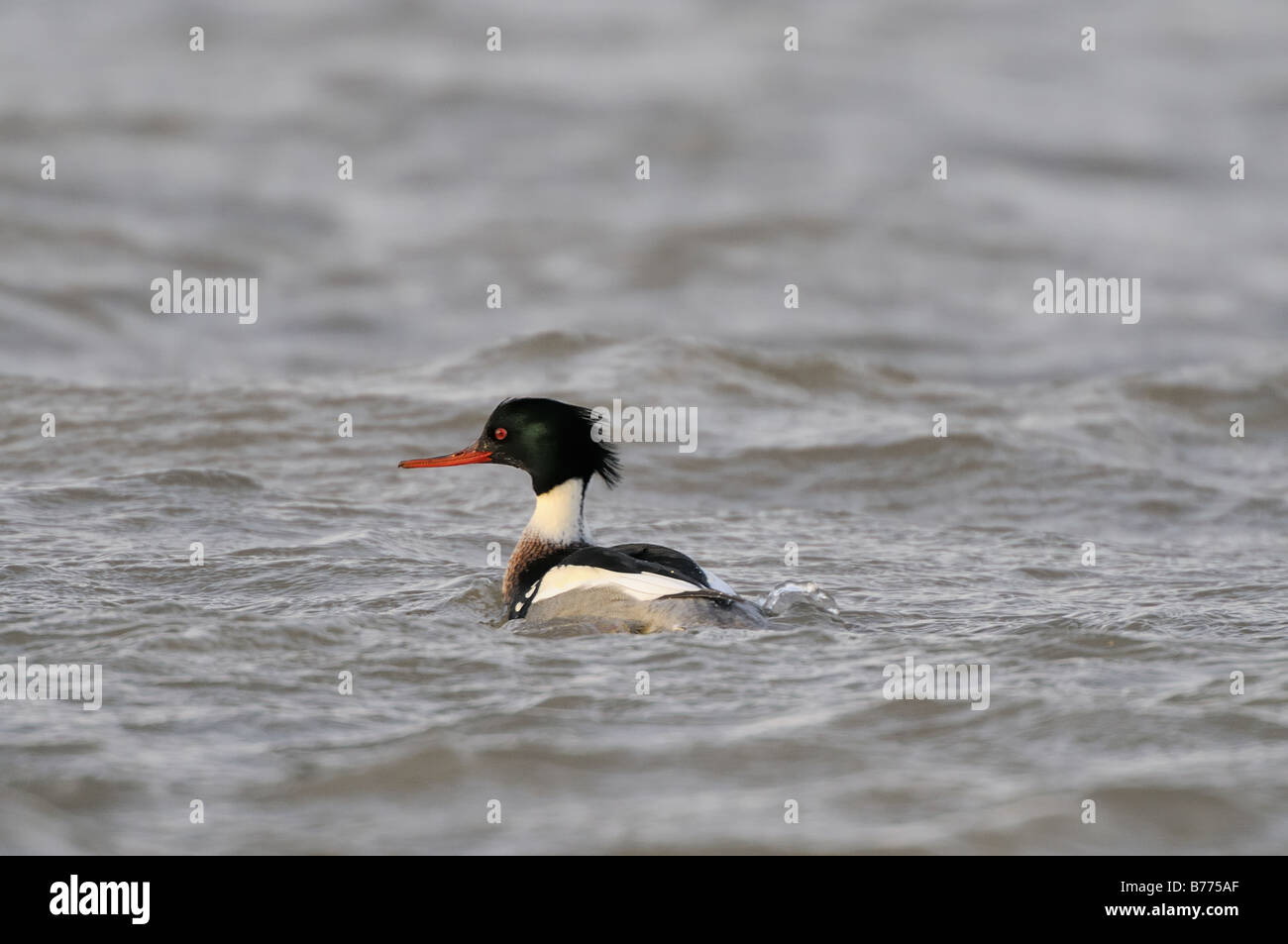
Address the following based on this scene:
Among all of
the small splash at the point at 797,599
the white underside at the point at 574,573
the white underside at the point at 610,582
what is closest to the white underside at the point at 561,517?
the white underside at the point at 574,573

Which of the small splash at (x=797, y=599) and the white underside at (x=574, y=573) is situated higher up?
the white underside at (x=574, y=573)

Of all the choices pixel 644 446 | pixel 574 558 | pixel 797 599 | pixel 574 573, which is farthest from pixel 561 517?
pixel 644 446

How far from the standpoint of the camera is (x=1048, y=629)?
7.31 m

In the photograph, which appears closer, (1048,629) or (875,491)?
(1048,629)

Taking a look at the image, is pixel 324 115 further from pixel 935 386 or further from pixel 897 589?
pixel 897 589

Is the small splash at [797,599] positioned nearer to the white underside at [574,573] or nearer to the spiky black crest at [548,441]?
the white underside at [574,573]

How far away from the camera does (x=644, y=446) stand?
1230cm

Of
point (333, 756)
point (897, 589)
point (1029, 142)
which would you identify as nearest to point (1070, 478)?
point (897, 589)

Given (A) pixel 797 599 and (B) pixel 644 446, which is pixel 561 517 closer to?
(A) pixel 797 599

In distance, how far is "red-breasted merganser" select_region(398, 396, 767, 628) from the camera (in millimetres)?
7301

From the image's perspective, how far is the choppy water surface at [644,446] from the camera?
5.56 metres

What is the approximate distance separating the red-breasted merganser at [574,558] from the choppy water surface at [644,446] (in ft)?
0.90

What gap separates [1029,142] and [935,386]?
24.5ft
